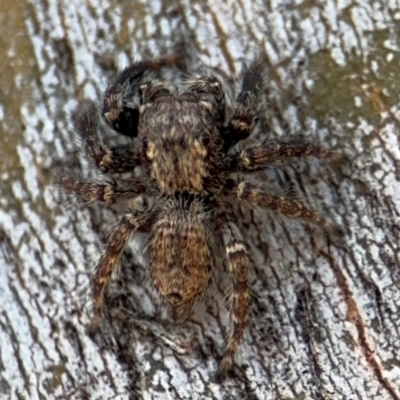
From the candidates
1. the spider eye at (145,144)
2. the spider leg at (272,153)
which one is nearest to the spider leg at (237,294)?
the spider leg at (272,153)

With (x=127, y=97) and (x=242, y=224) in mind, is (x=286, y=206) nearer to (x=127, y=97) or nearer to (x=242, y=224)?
→ (x=242, y=224)

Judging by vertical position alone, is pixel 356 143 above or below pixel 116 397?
above

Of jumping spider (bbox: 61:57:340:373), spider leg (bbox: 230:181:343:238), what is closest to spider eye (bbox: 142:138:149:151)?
jumping spider (bbox: 61:57:340:373)

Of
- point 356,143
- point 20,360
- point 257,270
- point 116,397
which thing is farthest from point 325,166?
point 20,360

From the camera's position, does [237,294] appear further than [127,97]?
No

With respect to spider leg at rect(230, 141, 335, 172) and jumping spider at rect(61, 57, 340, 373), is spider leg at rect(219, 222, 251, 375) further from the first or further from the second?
spider leg at rect(230, 141, 335, 172)

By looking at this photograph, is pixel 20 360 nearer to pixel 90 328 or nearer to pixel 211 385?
pixel 90 328

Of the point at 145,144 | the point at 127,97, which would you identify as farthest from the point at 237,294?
the point at 127,97
